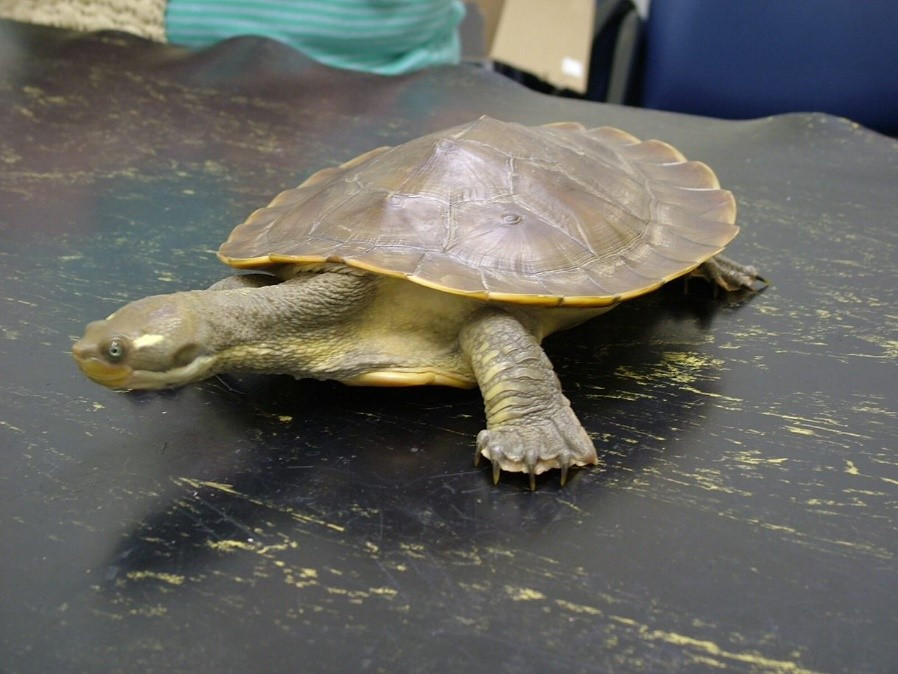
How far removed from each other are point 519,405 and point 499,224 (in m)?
0.29

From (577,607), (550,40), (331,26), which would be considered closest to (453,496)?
(577,607)

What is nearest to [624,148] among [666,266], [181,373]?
[666,266]

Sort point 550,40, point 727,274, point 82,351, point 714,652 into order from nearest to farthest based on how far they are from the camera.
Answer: point 714,652
point 82,351
point 727,274
point 550,40

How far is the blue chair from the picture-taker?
119 inches

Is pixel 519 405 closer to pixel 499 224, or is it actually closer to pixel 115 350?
pixel 499 224

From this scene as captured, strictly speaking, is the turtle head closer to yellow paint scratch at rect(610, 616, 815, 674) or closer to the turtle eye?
the turtle eye

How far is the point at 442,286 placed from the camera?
1161mm

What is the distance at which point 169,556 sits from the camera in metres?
1.02

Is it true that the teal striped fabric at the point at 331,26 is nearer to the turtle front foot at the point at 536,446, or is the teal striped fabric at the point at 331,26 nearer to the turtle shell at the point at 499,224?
the turtle shell at the point at 499,224

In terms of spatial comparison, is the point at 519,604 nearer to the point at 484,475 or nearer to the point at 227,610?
the point at 484,475

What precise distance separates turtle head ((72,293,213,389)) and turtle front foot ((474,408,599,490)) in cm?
43

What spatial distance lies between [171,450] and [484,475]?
1.49 feet

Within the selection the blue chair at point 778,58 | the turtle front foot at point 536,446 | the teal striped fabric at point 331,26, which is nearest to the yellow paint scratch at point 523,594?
the turtle front foot at point 536,446

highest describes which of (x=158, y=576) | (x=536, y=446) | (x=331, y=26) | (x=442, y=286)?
(x=331, y=26)
